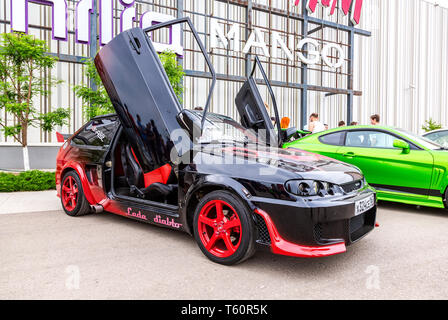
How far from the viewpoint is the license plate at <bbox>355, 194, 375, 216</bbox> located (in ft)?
9.32

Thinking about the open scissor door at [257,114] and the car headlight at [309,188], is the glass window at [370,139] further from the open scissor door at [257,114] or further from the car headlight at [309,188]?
the car headlight at [309,188]

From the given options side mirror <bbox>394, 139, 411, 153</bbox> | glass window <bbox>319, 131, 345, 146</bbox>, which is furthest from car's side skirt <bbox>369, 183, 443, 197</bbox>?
glass window <bbox>319, 131, 345, 146</bbox>

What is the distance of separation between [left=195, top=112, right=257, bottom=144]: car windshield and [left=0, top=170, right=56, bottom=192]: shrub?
494 centimetres

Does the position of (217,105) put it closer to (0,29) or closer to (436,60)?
(0,29)

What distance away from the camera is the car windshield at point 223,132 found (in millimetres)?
3529

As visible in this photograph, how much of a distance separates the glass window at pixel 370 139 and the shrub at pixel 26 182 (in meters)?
6.10

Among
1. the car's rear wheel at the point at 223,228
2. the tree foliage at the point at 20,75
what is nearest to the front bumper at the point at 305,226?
the car's rear wheel at the point at 223,228

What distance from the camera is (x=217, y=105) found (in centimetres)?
A: 1430

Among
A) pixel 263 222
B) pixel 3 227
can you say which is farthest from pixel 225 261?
pixel 3 227

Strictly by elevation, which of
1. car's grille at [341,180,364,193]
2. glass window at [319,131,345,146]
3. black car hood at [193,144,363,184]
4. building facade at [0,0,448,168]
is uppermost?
building facade at [0,0,448,168]

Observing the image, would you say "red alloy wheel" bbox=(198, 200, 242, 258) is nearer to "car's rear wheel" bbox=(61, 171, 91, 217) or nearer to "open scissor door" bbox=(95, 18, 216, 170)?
"open scissor door" bbox=(95, 18, 216, 170)

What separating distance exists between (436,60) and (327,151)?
74.3 feet

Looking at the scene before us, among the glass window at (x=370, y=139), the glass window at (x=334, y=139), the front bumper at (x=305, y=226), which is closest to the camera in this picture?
the front bumper at (x=305, y=226)

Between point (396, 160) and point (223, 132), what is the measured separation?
2.97 meters
